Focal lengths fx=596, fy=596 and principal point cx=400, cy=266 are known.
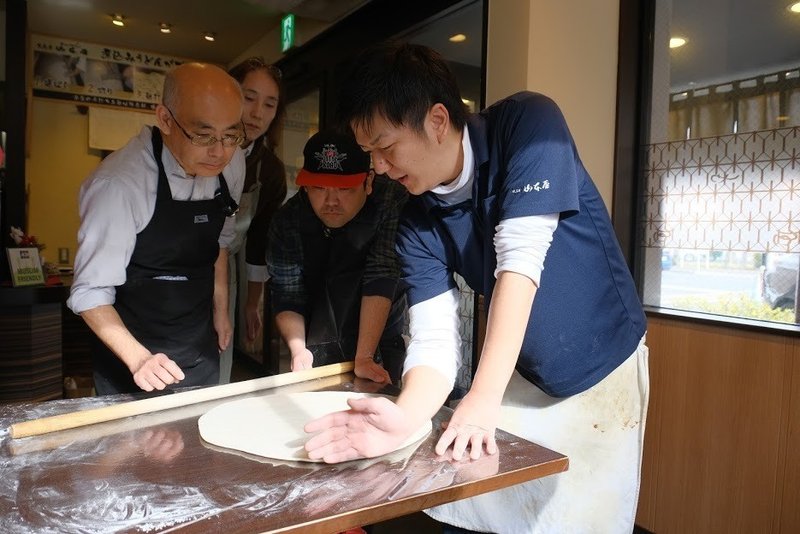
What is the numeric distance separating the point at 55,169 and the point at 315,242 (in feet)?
14.8

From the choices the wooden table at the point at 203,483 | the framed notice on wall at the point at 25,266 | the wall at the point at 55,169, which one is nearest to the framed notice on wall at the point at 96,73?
the wall at the point at 55,169

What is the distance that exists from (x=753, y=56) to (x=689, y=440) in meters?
1.36

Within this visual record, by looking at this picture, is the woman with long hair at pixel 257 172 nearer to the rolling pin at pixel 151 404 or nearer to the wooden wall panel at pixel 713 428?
the rolling pin at pixel 151 404

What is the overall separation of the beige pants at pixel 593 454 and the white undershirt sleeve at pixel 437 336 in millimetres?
226

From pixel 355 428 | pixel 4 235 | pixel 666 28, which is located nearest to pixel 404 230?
pixel 355 428

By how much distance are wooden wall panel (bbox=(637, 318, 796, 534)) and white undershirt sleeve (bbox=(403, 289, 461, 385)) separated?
48.9 inches

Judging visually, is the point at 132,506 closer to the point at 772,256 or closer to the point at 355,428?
the point at 355,428

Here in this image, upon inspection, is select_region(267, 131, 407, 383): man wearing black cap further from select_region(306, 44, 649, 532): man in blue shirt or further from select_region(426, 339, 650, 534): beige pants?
select_region(426, 339, 650, 534): beige pants

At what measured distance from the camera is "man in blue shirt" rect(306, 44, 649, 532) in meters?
1.03

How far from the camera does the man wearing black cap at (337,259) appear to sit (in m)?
1.77

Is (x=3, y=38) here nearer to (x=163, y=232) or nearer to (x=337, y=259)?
(x=163, y=232)

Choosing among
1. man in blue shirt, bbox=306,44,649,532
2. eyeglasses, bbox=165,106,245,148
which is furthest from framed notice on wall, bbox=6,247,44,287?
man in blue shirt, bbox=306,44,649,532

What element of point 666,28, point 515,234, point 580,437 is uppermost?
point 666,28

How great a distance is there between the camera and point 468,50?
9.46 feet
